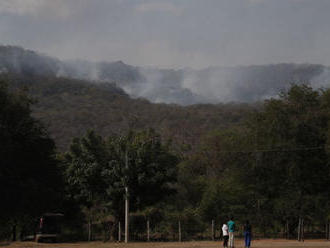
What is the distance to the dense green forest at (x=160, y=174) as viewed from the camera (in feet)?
Result: 143

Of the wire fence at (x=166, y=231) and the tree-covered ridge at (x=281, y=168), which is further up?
the tree-covered ridge at (x=281, y=168)

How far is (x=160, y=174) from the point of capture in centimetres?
4328

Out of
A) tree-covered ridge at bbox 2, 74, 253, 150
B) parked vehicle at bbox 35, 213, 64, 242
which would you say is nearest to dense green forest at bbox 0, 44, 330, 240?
parked vehicle at bbox 35, 213, 64, 242

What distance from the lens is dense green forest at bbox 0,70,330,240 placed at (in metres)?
43.5

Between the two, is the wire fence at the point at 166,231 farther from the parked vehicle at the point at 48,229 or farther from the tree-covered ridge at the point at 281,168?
the parked vehicle at the point at 48,229

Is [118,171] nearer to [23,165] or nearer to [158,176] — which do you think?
[158,176]

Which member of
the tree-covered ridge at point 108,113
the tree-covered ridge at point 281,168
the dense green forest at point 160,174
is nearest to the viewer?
the dense green forest at point 160,174

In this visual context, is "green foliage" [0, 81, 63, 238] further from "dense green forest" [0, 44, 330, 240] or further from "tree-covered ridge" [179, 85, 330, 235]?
"tree-covered ridge" [179, 85, 330, 235]

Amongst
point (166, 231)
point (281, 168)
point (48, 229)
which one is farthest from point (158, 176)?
point (281, 168)

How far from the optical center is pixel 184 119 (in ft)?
427

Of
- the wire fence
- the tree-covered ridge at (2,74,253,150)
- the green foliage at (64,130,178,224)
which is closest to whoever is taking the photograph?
the green foliage at (64,130,178,224)

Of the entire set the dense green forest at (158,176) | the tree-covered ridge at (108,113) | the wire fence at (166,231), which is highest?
the tree-covered ridge at (108,113)

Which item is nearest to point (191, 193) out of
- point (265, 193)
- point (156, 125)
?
point (265, 193)

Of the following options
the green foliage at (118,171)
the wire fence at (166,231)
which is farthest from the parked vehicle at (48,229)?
the wire fence at (166,231)
